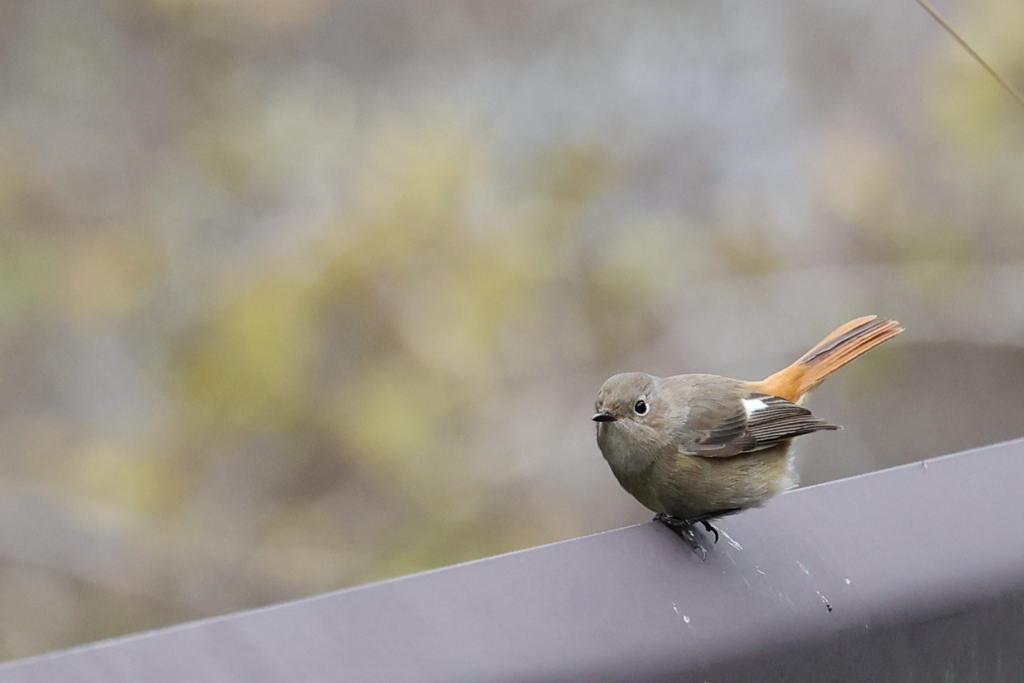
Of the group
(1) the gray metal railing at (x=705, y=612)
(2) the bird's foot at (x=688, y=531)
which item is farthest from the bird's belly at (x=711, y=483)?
(1) the gray metal railing at (x=705, y=612)

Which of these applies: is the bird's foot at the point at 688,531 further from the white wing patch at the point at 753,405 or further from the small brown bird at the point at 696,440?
the white wing patch at the point at 753,405

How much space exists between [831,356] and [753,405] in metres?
0.42

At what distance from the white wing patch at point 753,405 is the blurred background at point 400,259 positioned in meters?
2.60

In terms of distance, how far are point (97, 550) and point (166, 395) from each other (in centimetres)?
76

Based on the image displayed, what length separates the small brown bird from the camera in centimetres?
271

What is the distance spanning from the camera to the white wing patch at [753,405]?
2.92 m

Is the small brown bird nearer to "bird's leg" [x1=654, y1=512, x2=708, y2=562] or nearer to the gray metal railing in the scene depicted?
"bird's leg" [x1=654, y1=512, x2=708, y2=562]

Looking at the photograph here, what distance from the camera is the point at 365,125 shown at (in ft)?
18.5

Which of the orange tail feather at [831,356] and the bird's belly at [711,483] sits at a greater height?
the orange tail feather at [831,356]

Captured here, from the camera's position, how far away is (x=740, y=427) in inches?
112

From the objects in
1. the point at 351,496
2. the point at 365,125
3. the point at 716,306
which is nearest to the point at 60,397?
the point at 351,496

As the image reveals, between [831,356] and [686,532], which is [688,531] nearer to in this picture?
[686,532]

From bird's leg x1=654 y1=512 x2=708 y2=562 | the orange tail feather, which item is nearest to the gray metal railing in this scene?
bird's leg x1=654 y1=512 x2=708 y2=562

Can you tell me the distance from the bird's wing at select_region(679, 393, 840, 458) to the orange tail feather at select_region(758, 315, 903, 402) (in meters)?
0.30
